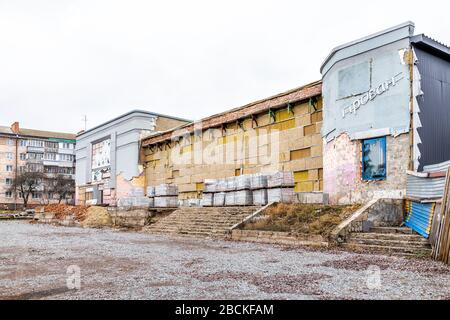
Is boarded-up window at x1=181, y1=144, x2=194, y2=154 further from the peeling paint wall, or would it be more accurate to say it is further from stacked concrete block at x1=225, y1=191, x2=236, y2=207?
the peeling paint wall

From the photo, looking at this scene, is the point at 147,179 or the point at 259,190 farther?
the point at 147,179

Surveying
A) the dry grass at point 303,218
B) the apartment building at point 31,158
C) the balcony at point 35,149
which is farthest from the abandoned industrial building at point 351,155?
the balcony at point 35,149

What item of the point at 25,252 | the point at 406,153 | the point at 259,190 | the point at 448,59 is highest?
the point at 448,59

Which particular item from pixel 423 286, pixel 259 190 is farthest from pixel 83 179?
pixel 423 286

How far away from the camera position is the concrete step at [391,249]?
1018cm

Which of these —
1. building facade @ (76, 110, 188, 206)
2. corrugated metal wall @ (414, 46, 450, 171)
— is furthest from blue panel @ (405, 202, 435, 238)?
building facade @ (76, 110, 188, 206)

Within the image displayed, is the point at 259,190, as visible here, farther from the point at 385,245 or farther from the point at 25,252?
the point at 25,252

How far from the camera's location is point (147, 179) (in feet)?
116

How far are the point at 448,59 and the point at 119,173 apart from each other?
2809cm

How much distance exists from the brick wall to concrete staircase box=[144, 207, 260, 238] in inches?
145

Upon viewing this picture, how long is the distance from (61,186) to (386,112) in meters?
59.2

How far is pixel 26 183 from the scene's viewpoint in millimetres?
61062

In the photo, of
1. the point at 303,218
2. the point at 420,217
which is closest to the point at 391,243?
the point at 420,217

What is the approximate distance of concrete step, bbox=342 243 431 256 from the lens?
33.4ft
